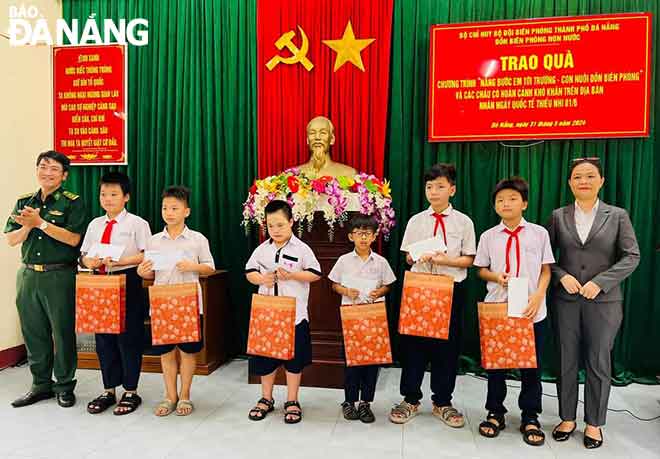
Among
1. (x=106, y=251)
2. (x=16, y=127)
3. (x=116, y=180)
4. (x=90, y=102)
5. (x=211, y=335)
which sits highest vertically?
(x=90, y=102)

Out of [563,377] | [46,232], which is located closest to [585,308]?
[563,377]

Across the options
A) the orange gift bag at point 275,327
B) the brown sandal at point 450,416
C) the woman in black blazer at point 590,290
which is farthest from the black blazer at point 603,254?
the orange gift bag at point 275,327

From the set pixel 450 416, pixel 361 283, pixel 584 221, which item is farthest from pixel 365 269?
pixel 584 221

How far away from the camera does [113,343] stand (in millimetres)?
2842

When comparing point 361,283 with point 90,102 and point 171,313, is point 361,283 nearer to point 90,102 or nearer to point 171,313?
point 171,313

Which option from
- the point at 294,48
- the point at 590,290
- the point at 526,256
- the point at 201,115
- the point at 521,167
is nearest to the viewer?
the point at 590,290

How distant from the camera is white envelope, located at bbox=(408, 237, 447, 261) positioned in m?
2.52

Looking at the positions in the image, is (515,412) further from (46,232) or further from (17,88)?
(17,88)

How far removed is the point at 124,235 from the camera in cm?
280

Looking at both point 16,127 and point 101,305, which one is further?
point 16,127

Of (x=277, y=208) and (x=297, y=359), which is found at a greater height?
(x=277, y=208)

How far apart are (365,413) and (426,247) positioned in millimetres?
997

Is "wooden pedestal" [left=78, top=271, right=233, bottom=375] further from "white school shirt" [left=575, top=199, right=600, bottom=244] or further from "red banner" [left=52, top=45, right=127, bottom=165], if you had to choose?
"white school shirt" [left=575, top=199, right=600, bottom=244]

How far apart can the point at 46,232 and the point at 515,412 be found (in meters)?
2.97
